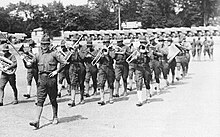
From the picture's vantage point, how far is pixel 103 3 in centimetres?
7175

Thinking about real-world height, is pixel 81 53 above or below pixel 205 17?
below

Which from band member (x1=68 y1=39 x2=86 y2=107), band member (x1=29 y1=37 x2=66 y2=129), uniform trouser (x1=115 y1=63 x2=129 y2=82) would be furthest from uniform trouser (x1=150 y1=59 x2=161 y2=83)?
band member (x1=29 y1=37 x2=66 y2=129)

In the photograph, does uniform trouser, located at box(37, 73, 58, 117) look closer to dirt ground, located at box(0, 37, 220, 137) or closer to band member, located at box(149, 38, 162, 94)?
dirt ground, located at box(0, 37, 220, 137)

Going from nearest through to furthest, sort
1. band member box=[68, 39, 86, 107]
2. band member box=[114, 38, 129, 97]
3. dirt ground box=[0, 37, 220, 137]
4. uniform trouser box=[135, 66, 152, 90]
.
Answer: dirt ground box=[0, 37, 220, 137]
uniform trouser box=[135, 66, 152, 90]
band member box=[68, 39, 86, 107]
band member box=[114, 38, 129, 97]

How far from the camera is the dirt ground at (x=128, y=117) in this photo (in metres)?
7.56

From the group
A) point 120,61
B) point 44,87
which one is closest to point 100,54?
point 120,61

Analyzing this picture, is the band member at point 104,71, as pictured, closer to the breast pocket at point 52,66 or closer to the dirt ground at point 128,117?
the dirt ground at point 128,117

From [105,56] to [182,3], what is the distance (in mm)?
71559

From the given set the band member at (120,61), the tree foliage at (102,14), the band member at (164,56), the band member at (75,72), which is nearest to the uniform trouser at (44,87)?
the band member at (75,72)

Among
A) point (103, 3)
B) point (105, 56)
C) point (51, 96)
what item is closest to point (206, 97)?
point (105, 56)

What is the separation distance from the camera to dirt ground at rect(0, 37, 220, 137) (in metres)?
7.56

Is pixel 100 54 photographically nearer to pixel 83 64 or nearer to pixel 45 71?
pixel 83 64

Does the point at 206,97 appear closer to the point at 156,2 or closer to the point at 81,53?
the point at 81,53

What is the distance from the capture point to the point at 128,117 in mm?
8984
